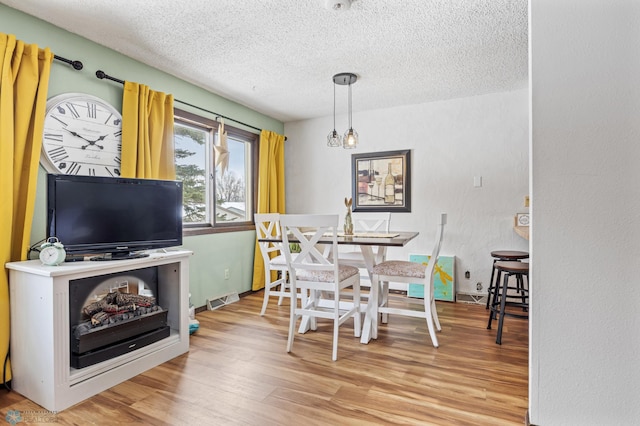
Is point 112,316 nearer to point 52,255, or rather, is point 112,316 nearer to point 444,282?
point 52,255

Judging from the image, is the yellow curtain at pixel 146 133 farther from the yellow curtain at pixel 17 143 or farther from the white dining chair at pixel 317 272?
the white dining chair at pixel 317 272

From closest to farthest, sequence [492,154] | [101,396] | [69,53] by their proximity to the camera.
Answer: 1. [101,396]
2. [69,53]
3. [492,154]

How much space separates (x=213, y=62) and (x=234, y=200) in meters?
1.70

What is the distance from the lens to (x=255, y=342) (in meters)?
2.74

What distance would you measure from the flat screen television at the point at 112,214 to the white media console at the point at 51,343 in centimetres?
18

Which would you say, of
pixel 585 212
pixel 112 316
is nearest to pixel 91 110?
pixel 112 316

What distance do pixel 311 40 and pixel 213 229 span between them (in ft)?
7.14

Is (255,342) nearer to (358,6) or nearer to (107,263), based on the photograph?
(107,263)

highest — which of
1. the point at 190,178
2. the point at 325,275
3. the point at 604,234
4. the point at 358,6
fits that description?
the point at 358,6

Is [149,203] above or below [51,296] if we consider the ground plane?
above

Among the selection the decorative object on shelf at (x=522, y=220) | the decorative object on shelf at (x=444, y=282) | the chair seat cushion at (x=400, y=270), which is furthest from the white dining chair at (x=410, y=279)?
the decorative object on shelf at (x=522, y=220)

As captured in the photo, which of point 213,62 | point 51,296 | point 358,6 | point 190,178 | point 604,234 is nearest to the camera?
point 604,234

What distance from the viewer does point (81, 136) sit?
2.49 metres

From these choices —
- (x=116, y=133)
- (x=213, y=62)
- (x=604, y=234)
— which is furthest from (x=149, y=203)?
(x=604, y=234)
